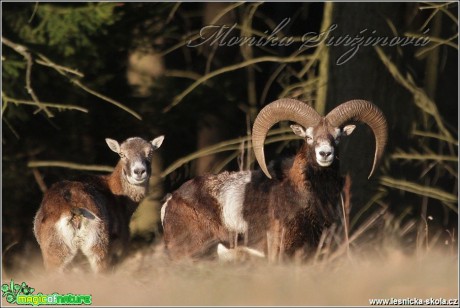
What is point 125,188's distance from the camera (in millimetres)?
13664

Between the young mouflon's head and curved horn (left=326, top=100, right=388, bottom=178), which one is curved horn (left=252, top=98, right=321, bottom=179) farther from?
the young mouflon's head

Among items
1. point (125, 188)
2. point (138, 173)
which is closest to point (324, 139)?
point (138, 173)

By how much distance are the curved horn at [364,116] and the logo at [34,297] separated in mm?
3448

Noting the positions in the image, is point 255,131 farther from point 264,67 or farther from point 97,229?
point 264,67

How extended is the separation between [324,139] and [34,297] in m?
3.57

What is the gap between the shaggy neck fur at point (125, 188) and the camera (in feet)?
44.8

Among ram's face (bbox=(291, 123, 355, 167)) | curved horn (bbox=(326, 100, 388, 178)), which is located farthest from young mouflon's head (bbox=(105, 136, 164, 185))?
curved horn (bbox=(326, 100, 388, 178))

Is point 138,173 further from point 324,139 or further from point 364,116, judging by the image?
point 364,116

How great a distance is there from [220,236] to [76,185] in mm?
1720

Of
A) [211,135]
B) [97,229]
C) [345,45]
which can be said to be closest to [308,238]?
[97,229]

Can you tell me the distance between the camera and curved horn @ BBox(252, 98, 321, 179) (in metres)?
13.0

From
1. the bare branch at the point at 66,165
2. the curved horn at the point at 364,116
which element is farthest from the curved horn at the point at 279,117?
the bare branch at the point at 66,165

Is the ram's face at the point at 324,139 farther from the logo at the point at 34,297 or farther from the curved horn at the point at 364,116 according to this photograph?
the logo at the point at 34,297

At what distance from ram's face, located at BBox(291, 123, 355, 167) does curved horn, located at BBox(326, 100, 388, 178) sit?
11 centimetres
